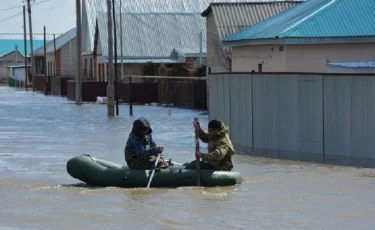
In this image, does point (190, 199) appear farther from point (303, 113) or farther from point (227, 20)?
point (227, 20)

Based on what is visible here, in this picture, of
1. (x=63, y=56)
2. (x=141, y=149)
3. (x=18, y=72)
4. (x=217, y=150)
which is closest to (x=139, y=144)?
(x=141, y=149)

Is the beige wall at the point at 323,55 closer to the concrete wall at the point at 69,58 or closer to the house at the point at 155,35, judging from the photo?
the house at the point at 155,35

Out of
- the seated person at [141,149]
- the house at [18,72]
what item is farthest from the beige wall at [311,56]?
the house at [18,72]

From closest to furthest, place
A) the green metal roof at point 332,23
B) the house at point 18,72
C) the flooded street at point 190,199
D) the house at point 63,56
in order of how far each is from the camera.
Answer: the flooded street at point 190,199 → the green metal roof at point 332,23 → the house at point 63,56 → the house at point 18,72

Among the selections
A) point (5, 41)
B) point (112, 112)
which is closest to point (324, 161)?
point (112, 112)

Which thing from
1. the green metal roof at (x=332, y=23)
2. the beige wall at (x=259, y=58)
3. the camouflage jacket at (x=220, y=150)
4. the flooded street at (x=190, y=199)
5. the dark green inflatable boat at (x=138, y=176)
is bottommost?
the flooded street at (x=190, y=199)

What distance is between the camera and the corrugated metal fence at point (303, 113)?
22.4 meters

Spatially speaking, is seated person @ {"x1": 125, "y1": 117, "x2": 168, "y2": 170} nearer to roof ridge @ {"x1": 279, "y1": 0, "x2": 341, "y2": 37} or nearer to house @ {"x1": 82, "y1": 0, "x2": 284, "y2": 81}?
roof ridge @ {"x1": 279, "y1": 0, "x2": 341, "y2": 37}

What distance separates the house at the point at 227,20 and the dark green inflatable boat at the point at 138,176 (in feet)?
84.3

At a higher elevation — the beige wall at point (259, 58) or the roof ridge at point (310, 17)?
the roof ridge at point (310, 17)

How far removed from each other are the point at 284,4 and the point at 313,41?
15.8m

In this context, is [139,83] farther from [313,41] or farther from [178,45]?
[313,41]

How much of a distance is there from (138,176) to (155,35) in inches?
1989

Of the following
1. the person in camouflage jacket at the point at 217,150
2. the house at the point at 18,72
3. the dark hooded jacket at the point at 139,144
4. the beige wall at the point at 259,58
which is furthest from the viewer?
the house at the point at 18,72
